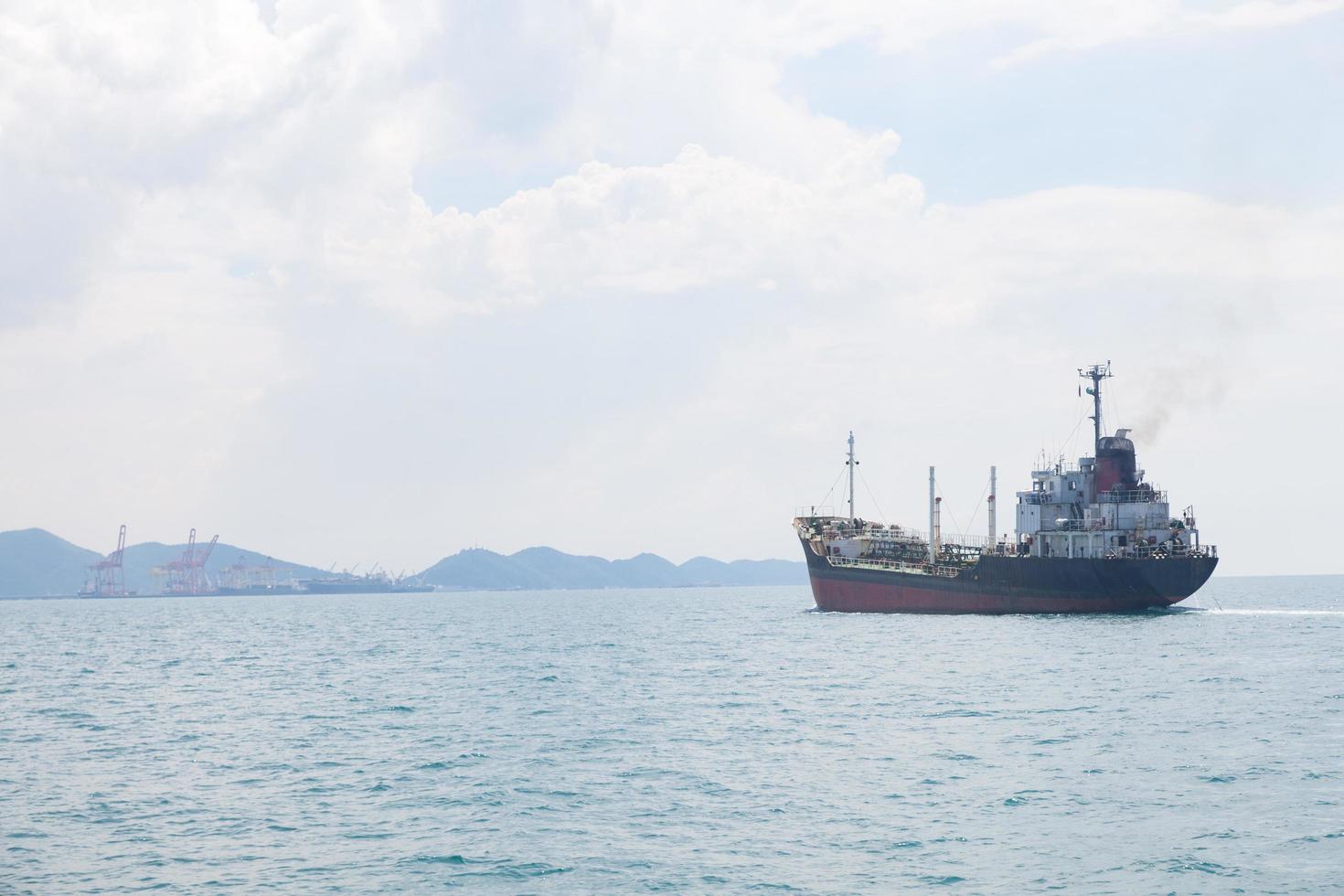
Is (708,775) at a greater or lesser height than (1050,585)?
lesser

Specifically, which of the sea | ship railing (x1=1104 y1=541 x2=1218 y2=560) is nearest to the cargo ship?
ship railing (x1=1104 y1=541 x2=1218 y2=560)

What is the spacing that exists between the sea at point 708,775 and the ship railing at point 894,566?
30.9 meters

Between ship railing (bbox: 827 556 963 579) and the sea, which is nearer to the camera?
the sea

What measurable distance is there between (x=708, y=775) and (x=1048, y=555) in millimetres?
73251

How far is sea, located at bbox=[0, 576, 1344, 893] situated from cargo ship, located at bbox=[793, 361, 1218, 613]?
76.9 ft

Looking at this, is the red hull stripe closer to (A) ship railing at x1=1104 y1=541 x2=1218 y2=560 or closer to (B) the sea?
(A) ship railing at x1=1104 y1=541 x2=1218 y2=560

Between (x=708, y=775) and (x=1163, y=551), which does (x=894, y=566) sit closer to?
(x=1163, y=551)

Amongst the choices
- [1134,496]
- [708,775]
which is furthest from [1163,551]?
[708,775]

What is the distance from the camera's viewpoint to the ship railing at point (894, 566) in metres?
105

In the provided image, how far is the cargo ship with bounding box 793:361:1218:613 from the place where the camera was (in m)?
96.1

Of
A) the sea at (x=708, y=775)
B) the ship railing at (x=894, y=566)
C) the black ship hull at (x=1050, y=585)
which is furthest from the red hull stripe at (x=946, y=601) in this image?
the sea at (x=708, y=775)

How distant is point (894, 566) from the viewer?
10919cm

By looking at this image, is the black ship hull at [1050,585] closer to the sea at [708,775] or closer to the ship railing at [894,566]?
the ship railing at [894,566]

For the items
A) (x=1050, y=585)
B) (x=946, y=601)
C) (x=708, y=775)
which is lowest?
(x=708, y=775)
